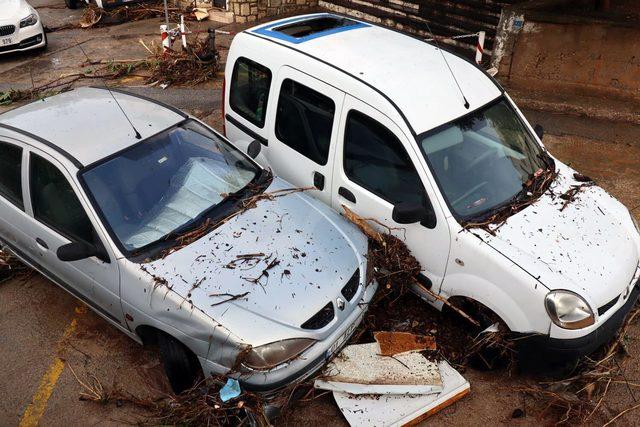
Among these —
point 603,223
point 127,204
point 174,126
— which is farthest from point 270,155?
point 603,223

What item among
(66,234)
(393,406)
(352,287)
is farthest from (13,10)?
(393,406)

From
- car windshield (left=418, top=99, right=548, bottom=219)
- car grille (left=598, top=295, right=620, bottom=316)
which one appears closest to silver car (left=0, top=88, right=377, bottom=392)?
car windshield (left=418, top=99, right=548, bottom=219)

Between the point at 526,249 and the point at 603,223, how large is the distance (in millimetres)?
847

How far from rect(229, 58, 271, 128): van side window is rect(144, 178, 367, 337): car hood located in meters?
1.34

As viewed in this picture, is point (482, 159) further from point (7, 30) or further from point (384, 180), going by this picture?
point (7, 30)

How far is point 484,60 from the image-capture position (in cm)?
954

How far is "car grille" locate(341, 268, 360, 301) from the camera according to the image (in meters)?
4.23

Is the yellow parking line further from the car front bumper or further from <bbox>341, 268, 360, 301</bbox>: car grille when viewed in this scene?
the car front bumper

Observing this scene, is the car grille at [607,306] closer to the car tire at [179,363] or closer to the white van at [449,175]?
the white van at [449,175]

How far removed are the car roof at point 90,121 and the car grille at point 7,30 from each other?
259 inches

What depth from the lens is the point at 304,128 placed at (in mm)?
5270

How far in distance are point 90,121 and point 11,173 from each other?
84cm

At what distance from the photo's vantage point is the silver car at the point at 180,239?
3912 mm

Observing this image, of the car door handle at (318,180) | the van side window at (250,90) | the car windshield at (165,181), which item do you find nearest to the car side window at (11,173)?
the car windshield at (165,181)
